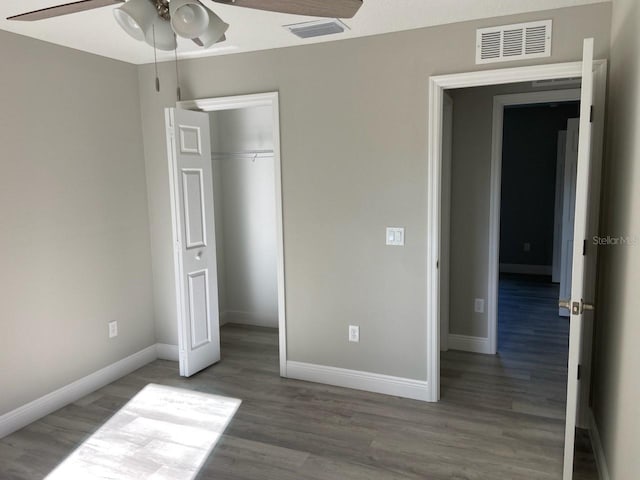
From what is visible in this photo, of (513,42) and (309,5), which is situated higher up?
(513,42)

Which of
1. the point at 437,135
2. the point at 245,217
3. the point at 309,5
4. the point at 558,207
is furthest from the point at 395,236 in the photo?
the point at 558,207

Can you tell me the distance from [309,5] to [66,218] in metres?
2.51

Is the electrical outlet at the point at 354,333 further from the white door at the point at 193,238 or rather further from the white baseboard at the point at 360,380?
the white door at the point at 193,238

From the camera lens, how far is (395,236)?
329 cm

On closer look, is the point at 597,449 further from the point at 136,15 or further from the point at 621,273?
the point at 136,15

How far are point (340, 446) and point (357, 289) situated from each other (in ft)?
3.61

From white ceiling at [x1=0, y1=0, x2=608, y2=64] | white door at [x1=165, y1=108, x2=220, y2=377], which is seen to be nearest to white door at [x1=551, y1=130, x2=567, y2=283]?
white ceiling at [x1=0, y1=0, x2=608, y2=64]

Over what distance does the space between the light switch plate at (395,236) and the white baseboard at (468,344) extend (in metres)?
1.46

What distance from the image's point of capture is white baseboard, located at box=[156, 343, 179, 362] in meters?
4.17

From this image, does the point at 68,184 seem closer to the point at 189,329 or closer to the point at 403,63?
the point at 189,329

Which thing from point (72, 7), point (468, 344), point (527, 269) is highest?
point (72, 7)

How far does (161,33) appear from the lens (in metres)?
1.79

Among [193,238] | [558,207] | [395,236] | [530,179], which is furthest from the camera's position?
[530,179]

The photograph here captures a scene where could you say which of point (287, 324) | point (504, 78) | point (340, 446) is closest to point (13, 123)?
point (287, 324)
